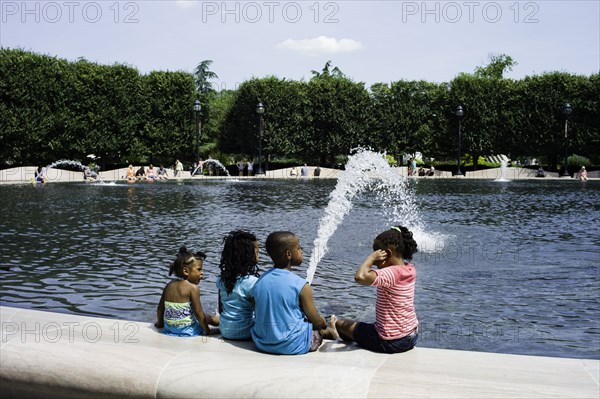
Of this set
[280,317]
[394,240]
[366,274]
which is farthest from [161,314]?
[394,240]

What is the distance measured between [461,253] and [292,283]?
8.69 meters

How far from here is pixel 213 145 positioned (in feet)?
232

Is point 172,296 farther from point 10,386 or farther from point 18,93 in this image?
point 18,93

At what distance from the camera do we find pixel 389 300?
5.26 meters

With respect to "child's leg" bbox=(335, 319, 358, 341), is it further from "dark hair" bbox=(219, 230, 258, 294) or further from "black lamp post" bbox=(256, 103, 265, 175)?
"black lamp post" bbox=(256, 103, 265, 175)

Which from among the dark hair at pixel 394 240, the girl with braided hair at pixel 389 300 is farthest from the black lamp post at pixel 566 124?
the girl with braided hair at pixel 389 300

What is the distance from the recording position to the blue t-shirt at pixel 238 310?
5.43 m

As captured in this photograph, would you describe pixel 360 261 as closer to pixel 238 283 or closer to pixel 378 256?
pixel 238 283

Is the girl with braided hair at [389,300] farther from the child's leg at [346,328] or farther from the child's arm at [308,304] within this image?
the child's arm at [308,304]

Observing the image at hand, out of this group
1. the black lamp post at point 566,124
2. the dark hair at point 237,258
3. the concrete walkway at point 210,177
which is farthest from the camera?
the black lamp post at point 566,124

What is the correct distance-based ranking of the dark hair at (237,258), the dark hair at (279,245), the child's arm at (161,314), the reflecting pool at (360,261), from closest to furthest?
1. the dark hair at (279,245)
2. the dark hair at (237,258)
3. the child's arm at (161,314)
4. the reflecting pool at (360,261)

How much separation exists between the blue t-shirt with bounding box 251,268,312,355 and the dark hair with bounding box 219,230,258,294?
0.48 metres

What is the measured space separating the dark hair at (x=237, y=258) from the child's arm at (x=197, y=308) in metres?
0.31

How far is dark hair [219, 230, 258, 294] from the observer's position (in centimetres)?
558
